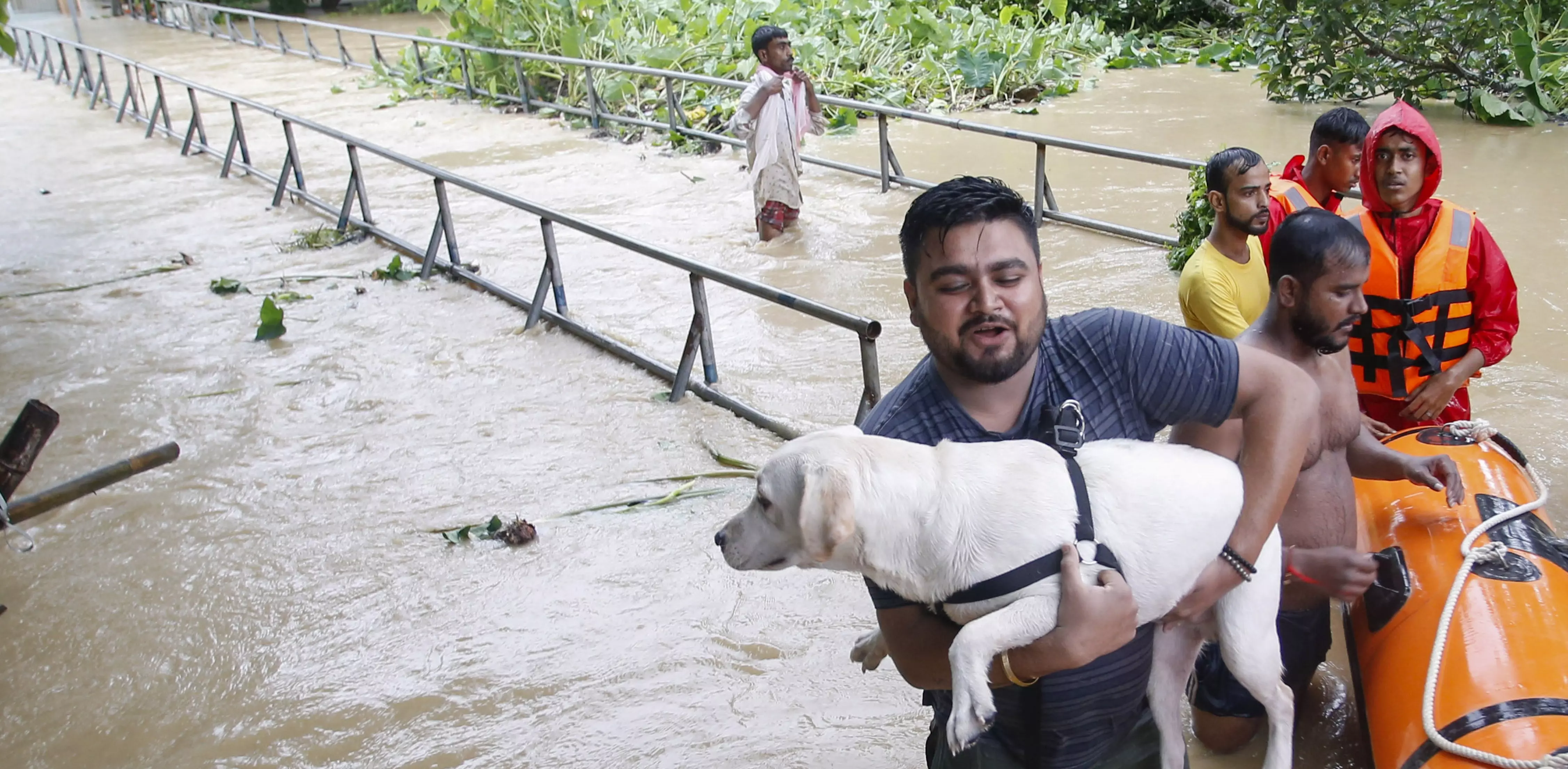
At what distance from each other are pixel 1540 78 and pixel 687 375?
9180mm

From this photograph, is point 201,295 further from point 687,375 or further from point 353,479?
point 687,375

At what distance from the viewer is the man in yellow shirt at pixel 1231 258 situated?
3537mm

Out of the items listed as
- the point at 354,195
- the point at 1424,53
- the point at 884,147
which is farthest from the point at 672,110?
the point at 1424,53

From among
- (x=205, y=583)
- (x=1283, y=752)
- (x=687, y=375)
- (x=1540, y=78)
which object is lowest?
(x=205, y=583)

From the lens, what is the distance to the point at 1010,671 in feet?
5.94

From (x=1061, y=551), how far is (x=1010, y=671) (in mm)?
215

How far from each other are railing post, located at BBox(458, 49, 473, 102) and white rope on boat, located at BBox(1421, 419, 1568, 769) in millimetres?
14095

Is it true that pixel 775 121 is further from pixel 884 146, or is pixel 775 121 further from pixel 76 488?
pixel 76 488

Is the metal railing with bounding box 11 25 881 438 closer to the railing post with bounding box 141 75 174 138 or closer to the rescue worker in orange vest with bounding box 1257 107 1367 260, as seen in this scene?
the railing post with bounding box 141 75 174 138

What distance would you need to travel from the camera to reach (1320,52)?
1171 centimetres

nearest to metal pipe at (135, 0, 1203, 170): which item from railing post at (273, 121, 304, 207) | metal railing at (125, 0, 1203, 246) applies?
metal railing at (125, 0, 1203, 246)

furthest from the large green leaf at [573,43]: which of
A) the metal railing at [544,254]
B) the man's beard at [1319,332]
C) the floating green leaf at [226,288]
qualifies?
the man's beard at [1319,332]

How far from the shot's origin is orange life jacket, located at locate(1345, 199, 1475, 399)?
11.3ft

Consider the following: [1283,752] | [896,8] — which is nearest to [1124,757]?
[1283,752]
